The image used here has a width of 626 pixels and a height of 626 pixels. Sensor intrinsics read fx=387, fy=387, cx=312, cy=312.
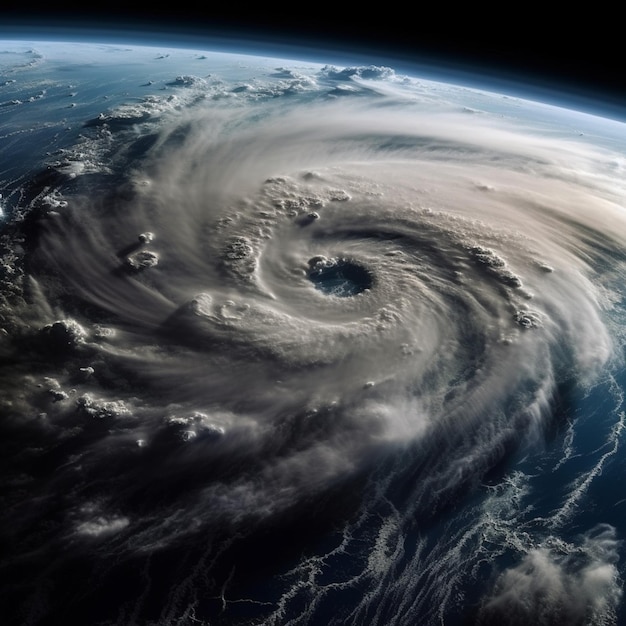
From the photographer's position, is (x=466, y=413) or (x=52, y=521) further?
(x=466, y=413)

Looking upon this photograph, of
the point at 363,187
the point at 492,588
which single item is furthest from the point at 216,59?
the point at 492,588

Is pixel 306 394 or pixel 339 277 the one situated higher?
pixel 339 277

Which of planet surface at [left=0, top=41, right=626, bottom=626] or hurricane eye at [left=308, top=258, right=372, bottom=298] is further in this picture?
hurricane eye at [left=308, top=258, right=372, bottom=298]

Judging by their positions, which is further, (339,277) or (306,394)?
(339,277)

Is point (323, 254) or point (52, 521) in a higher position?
point (323, 254)

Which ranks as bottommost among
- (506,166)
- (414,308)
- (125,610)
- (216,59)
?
(125,610)

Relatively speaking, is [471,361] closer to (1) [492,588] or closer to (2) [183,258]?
(1) [492,588]

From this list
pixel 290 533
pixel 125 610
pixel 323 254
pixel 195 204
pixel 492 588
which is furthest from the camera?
pixel 195 204

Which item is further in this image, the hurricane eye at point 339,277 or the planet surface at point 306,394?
the hurricane eye at point 339,277
